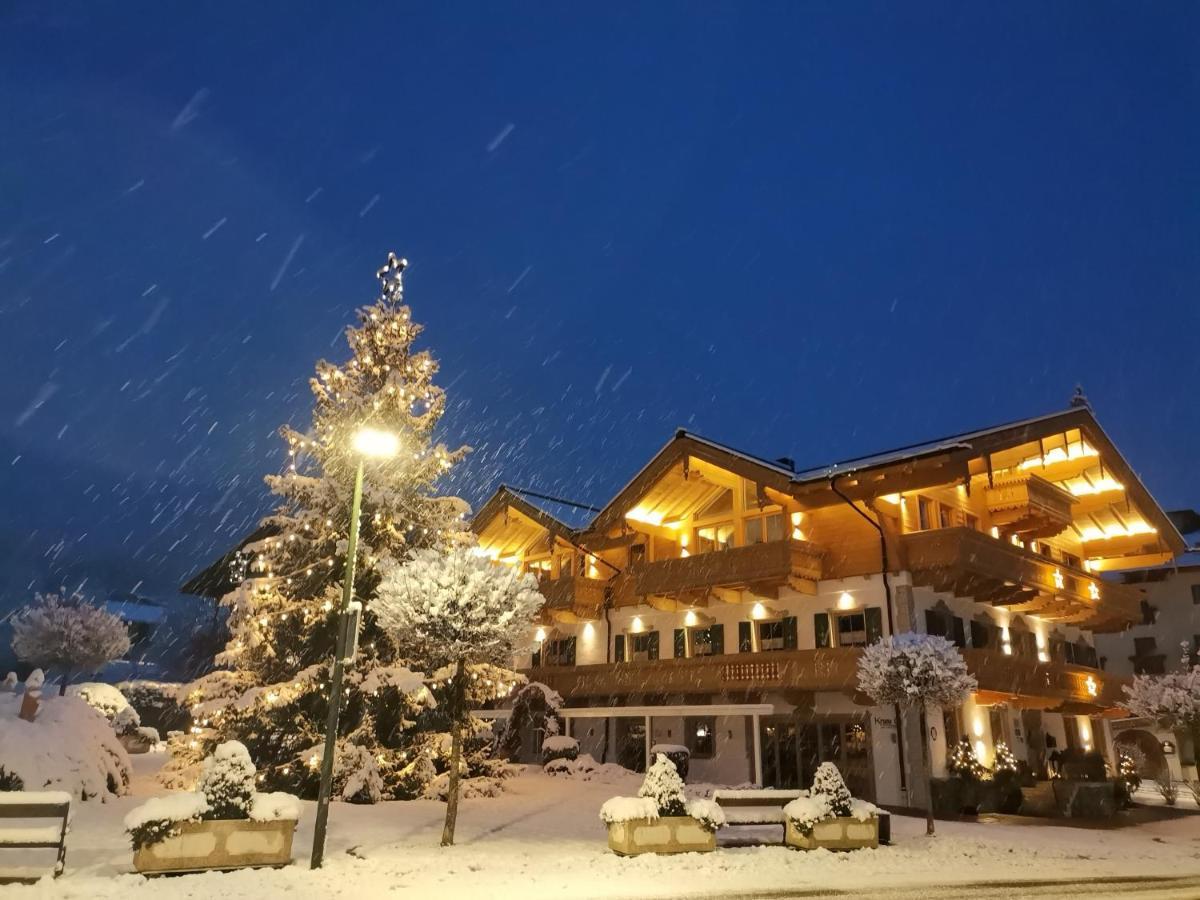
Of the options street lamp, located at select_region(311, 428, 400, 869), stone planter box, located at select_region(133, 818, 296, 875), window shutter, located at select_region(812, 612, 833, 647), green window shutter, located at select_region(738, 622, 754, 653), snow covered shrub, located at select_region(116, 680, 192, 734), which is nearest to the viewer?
stone planter box, located at select_region(133, 818, 296, 875)

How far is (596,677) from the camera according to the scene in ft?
111

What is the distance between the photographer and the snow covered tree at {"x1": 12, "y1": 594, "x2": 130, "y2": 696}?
43.8m

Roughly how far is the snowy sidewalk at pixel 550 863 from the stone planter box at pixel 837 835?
38 centimetres

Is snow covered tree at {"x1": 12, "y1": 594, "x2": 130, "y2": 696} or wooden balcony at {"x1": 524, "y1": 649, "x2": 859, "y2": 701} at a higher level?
snow covered tree at {"x1": 12, "y1": 594, "x2": 130, "y2": 696}

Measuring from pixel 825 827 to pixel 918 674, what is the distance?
517cm

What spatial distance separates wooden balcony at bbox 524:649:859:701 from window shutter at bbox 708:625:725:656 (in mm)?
1399

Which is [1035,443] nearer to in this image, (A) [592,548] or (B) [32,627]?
(A) [592,548]

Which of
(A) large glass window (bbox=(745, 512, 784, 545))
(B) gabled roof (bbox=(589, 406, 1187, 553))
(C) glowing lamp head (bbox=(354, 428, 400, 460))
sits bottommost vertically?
(C) glowing lamp head (bbox=(354, 428, 400, 460))

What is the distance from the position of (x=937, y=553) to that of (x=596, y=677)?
46.6 feet

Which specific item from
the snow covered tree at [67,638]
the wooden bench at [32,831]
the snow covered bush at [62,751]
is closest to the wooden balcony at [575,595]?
the snow covered bush at [62,751]

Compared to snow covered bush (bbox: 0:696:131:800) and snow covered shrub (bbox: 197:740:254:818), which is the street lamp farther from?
snow covered bush (bbox: 0:696:131:800)

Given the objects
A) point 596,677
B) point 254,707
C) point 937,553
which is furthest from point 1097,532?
point 254,707

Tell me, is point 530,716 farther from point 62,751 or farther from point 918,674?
point 918,674

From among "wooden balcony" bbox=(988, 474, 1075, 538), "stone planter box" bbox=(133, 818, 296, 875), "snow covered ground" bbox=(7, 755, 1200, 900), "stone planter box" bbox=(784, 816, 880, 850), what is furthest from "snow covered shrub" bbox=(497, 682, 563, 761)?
"stone planter box" bbox=(133, 818, 296, 875)
